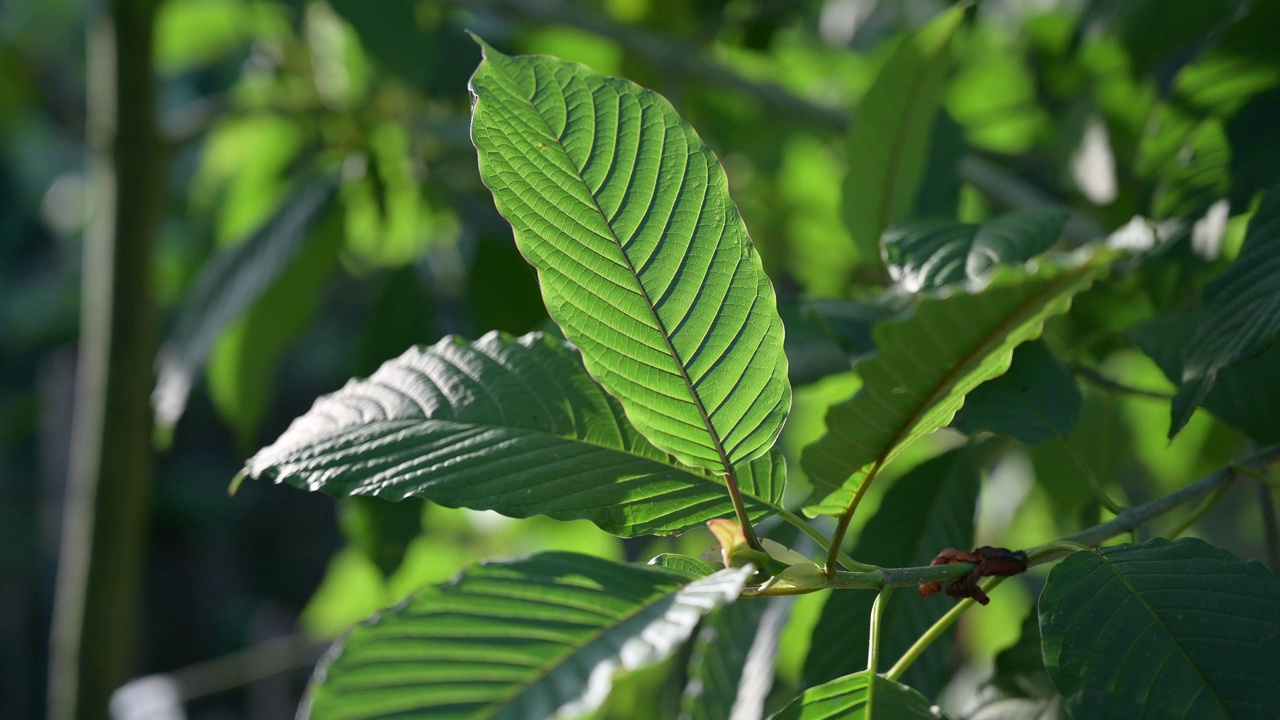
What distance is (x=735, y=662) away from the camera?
24.9 inches

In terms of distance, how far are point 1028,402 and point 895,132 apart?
0.19m

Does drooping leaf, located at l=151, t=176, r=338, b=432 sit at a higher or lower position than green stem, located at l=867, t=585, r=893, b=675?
higher

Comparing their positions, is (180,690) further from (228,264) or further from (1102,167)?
(1102,167)

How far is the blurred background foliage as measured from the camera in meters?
0.64

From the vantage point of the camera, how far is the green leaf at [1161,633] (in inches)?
14.2

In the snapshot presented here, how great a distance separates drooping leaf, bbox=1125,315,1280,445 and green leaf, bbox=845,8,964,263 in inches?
6.3

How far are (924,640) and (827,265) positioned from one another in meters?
0.91

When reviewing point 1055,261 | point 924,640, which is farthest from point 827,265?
point 1055,261

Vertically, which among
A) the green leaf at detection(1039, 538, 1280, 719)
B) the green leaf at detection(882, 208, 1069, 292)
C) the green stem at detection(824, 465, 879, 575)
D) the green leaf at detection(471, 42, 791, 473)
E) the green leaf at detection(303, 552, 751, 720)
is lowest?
the green leaf at detection(1039, 538, 1280, 719)

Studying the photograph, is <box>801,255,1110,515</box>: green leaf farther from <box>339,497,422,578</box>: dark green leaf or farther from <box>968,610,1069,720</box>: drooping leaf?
<box>339,497,422,578</box>: dark green leaf

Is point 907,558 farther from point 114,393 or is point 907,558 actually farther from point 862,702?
point 114,393

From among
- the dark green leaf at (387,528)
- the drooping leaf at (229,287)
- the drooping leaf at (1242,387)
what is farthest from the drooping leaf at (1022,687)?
the drooping leaf at (229,287)

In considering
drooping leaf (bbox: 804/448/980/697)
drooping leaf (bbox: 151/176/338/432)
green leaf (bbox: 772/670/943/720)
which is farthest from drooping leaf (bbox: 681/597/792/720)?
drooping leaf (bbox: 151/176/338/432)

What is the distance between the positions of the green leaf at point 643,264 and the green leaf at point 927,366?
3cm
